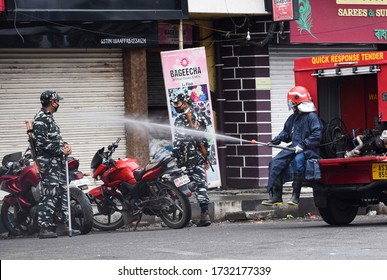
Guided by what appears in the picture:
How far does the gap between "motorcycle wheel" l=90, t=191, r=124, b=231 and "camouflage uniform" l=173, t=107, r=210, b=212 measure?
1.01 m

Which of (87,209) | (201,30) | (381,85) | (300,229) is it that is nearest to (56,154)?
(87,209)

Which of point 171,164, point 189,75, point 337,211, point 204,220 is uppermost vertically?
point 189,75

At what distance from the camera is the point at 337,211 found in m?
16.9

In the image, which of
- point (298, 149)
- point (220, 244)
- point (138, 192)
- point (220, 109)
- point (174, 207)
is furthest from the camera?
point (220, 109)

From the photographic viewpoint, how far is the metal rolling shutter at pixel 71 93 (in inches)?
806

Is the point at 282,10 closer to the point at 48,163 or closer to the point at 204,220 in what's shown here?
Answer: the point at 204,220

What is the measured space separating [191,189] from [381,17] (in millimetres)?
8096

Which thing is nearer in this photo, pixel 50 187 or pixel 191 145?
pixel 50 187

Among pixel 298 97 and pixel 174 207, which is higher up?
pixel 298 97

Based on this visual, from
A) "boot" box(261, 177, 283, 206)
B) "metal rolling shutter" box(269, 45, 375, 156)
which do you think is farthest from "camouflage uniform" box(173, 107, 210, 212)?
"metal rolling shutter" box(269, 45, 375, 156)

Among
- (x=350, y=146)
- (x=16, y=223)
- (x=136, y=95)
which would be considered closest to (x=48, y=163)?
(x=16, y=223)

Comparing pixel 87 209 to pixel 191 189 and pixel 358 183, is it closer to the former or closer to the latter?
pixel 191 189

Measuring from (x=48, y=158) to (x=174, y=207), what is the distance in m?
1.80

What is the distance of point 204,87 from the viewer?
2097 cm
